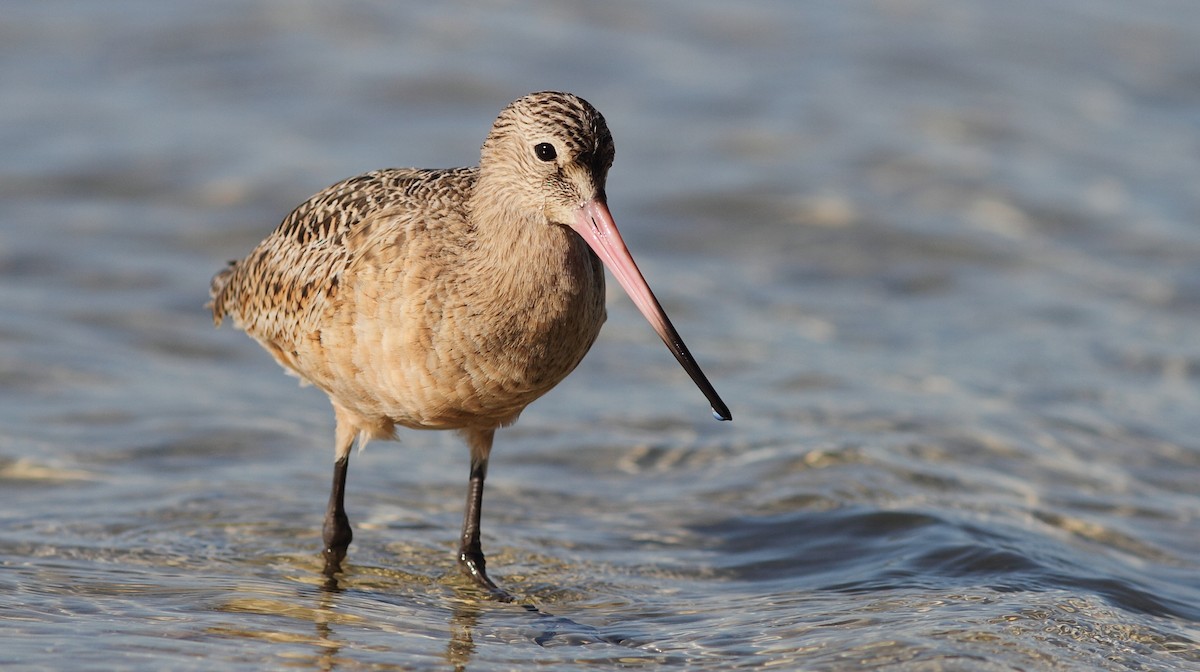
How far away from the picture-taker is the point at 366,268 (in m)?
5.31

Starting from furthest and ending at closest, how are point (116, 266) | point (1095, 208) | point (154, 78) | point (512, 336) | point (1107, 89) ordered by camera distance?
point (1107, 89), point (154, 78), point (1095, 208), point (116, 266), point (512, 336)

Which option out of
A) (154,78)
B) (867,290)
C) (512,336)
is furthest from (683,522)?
(154,78)

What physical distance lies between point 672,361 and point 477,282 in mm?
3319

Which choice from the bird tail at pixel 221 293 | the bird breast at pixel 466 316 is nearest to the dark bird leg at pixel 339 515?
the bird breast at pixel 466 316

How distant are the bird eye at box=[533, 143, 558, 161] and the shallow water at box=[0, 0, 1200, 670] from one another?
1.53m

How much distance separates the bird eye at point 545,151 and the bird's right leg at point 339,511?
1.45m

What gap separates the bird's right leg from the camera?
590 centimetres

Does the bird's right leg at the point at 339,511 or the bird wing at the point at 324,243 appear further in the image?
the bird's right leg at the point at 339,511

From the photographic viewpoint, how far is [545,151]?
4922 mm

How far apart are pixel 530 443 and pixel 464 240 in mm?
2353

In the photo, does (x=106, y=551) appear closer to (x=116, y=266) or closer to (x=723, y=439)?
(x=723, y=439)

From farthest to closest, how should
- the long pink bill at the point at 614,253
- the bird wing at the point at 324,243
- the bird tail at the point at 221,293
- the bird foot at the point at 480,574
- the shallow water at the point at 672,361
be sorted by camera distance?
the bird tail at the point at 221,293 < the bird foot at the point at 480,574 < the bird wing at the point at 324,243 < the shallow water at the point at 672,361 < the long pink bill at the point at 614,253

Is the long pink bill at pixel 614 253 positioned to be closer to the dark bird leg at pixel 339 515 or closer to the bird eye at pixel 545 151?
the bird eye at pixel 545 151

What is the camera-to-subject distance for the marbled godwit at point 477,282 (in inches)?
194
